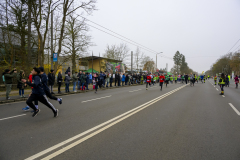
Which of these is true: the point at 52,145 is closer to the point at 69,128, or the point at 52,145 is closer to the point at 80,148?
the point at 80,148

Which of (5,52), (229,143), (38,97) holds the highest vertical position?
(5,52)

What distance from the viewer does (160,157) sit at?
3.42 metres

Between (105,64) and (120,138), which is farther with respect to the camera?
(105,64)

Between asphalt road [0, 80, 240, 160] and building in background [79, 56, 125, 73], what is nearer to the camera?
asphalt road [0, 80, 240, 160]

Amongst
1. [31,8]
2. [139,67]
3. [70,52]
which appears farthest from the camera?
[139,67]

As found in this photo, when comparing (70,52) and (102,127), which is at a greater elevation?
(70,52)

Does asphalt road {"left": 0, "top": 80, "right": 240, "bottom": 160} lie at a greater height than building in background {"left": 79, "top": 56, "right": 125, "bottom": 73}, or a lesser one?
lesser

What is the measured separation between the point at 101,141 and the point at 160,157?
1.41 meters

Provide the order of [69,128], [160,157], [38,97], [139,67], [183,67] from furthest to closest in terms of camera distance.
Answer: [183,67] → [139,67] → [38,97] → [69,128] → [160,157]

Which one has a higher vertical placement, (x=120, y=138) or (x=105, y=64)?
(x=105, y=64)

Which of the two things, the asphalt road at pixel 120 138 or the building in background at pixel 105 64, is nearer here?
the asphalt road at pixel 120 138

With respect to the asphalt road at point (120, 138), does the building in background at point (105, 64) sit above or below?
above

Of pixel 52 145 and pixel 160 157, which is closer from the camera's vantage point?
pixel 160 157

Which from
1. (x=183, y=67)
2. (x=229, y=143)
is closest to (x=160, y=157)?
(x=229, y=143)
